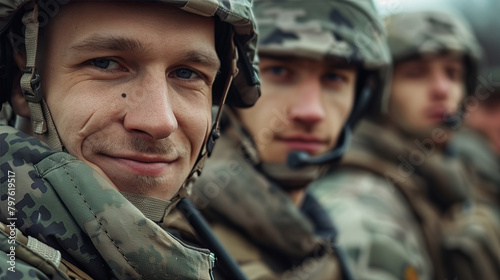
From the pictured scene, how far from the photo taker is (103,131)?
1.67m

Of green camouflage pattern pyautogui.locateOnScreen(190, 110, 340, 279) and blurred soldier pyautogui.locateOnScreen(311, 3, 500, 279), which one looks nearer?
green camouflage pattern pyautogui.locateOnScreen(190, 110, 340, 279)

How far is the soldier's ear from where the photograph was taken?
179 centimetres

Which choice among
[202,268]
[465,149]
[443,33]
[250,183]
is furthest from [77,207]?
[465,149]

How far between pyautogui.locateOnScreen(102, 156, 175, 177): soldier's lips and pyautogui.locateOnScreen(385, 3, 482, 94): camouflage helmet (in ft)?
11.2

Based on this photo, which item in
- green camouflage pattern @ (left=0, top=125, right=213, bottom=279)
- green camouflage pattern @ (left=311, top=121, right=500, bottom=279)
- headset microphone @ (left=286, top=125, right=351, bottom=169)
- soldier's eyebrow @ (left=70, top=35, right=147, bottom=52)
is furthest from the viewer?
green camouflage pattern @ (left=311, top=121, right=500, bottom=279)

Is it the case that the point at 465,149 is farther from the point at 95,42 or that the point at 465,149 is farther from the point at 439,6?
the point at 95,42

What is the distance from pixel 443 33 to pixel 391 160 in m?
1.04

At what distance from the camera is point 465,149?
700 cm

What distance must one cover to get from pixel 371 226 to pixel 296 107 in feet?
3.36

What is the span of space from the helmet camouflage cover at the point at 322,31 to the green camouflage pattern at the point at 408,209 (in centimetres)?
93

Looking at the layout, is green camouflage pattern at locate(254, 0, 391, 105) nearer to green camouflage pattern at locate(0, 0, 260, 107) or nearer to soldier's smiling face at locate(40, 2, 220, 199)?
green camouflage pattern at locate(0, 0, 260, 107)

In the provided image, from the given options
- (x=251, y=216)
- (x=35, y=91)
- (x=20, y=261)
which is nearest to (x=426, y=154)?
(x=251, y=216)

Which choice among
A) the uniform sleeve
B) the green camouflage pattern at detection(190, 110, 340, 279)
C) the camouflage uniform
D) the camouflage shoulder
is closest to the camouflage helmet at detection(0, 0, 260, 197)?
the camouflage shoulder

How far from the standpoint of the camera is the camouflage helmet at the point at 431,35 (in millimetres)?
4832
